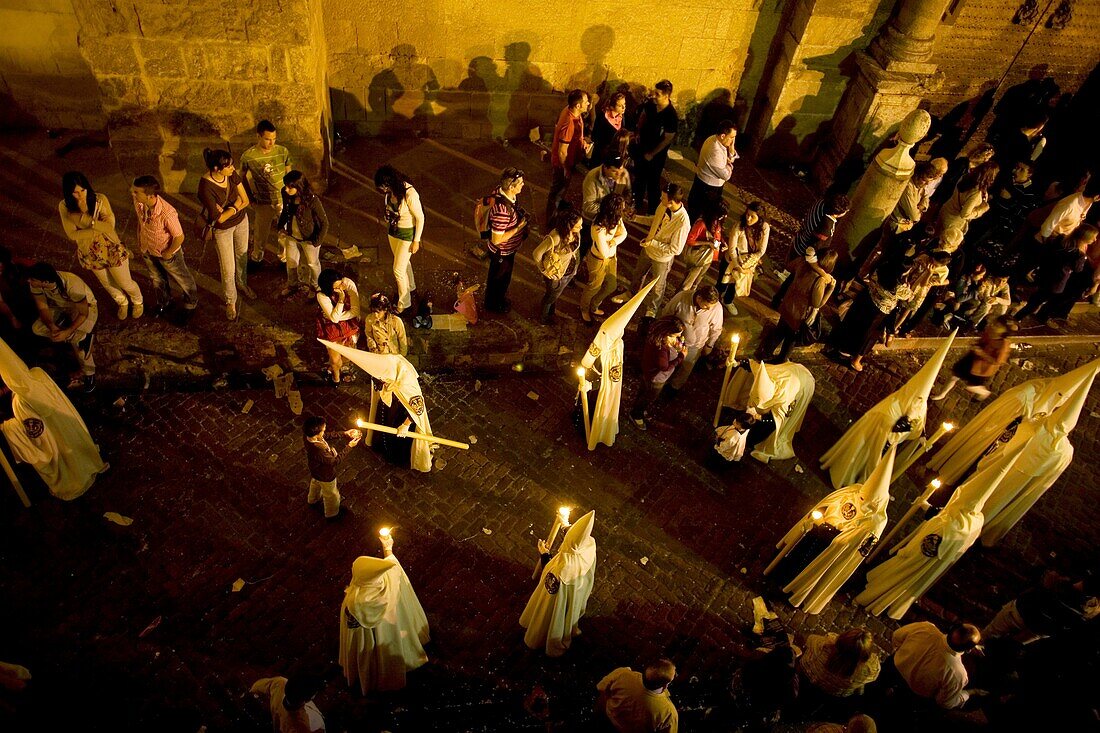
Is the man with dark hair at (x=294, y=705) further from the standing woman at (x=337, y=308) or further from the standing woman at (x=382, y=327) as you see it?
the standing woman at (x=337, y=308)

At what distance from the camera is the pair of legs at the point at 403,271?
7750 mm

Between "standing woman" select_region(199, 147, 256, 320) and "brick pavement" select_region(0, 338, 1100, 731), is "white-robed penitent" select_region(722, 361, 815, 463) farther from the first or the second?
"standing woman" select_region(199, 147, 256, 320)

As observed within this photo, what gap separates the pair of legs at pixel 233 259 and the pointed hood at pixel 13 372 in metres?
2.14

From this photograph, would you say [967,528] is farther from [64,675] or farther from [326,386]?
[64,675]

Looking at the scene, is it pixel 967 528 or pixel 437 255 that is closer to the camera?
pixel 967 528

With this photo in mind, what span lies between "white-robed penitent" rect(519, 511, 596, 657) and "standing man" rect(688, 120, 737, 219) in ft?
16.7

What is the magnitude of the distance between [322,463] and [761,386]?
410 cm

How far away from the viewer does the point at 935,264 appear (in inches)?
328

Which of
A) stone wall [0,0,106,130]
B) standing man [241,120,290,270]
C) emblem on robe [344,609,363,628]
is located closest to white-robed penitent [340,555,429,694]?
emblem on robe [344,609,363,628]

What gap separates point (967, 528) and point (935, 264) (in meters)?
3.33

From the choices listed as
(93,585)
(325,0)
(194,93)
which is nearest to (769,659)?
(93,585)

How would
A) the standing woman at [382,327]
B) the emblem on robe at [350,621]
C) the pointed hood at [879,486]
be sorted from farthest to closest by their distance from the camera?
the standing woman at [382,327], the pointed hood at [879,486], the emblem on robe at [350,621]

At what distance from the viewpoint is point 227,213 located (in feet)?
24.1

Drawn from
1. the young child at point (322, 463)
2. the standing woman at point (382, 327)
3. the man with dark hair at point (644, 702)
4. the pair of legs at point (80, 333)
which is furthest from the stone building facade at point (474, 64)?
the man with dark hair at point (644, 702)
